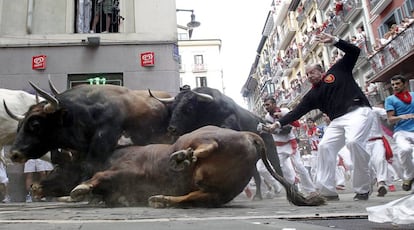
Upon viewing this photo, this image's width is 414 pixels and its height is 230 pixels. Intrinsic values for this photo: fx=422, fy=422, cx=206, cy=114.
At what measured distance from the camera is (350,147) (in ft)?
16.3

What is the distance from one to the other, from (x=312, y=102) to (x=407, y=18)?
1694 centimetres

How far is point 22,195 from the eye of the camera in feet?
28.3

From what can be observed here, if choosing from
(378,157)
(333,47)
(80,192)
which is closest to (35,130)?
(80,192)

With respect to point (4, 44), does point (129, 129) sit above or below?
below

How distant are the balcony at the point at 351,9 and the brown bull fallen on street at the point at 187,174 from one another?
83.0 feet

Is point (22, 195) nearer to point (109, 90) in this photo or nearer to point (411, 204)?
point (109, 90)

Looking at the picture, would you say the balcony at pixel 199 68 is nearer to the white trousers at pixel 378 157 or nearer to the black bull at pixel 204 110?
the white trousers at pixel 378 157

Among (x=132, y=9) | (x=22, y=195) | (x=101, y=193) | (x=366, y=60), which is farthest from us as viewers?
(x=366, y=60)

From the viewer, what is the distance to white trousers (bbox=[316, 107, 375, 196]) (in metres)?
4.95

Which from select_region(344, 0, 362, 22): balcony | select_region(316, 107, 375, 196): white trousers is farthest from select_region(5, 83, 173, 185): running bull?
select_region(344, 0, 362, 22): balcony

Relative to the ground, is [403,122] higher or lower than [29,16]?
lower

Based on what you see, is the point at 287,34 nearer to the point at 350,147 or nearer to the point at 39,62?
the point at 39,62

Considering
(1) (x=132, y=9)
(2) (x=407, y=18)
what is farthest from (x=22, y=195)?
(2) (x=407, y=18)

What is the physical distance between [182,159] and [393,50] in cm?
2038
